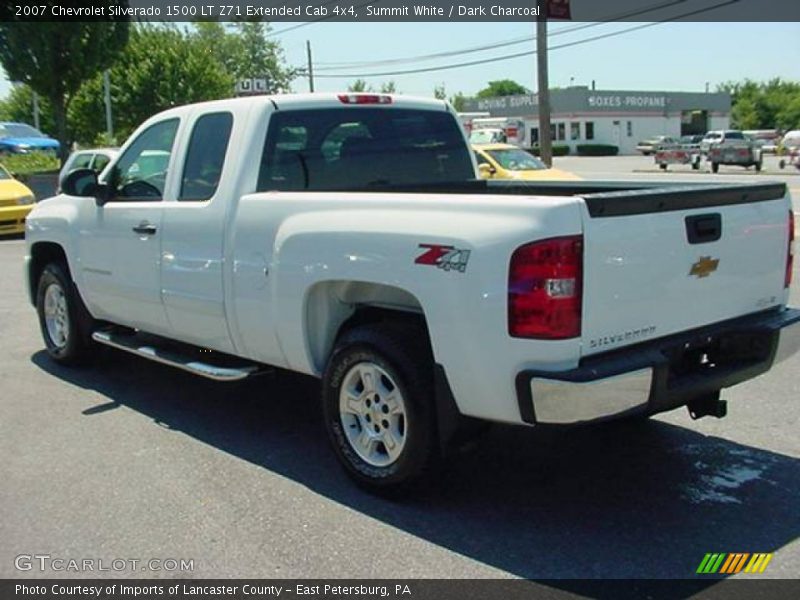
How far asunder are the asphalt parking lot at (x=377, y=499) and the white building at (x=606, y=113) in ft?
213

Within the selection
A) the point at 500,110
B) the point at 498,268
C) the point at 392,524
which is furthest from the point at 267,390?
the point at 500,110

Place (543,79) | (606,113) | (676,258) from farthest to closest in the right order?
(606,113) → (543,79) → (676,258)

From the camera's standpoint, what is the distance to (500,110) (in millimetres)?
77875

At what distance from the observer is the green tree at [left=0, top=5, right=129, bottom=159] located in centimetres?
2317

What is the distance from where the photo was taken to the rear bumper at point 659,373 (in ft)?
11.0

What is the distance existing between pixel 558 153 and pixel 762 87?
55.0 m

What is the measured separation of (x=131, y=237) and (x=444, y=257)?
280cm

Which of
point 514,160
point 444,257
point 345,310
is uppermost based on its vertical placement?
point 514,160

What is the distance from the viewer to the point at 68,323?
21.9 feet

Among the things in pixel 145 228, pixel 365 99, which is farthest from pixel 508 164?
pixel 145 228

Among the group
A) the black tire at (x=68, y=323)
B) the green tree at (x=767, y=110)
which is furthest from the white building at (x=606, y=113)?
the black tire at (x=68, y=323)

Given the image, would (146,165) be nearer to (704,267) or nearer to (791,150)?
(704,267)

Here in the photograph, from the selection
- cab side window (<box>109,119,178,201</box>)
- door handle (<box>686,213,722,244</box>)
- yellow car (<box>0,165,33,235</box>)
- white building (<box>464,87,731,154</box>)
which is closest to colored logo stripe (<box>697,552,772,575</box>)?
door handle (<box>686,213,722,244</box>)

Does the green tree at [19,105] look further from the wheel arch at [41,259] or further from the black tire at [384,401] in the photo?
the black tire at [384,401]
